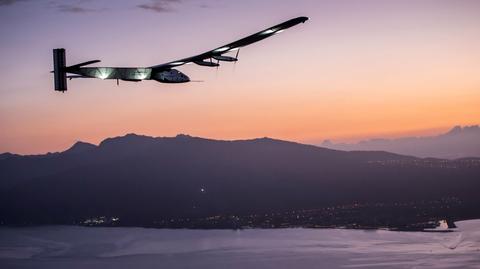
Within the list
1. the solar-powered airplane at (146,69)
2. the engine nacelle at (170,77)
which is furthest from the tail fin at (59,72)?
the engine nacelle at (170,77)

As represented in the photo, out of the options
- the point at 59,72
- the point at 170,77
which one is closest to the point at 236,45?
the point at 170,77

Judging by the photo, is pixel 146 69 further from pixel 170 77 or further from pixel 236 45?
pixel 236 45

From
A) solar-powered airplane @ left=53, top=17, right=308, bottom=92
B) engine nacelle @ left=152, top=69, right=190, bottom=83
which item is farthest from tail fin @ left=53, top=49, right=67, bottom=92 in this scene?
engine nacelle @ left=152, top=69, right=190, bottom=83

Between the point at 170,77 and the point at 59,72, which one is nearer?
the point at 59,72

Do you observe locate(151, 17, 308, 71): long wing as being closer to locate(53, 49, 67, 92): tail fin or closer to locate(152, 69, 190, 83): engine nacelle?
locate(152, 69, 190, 83): engine nacelle

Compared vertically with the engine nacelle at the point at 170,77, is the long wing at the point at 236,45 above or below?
above

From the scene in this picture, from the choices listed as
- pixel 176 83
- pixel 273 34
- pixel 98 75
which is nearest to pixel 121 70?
pixel 98 75

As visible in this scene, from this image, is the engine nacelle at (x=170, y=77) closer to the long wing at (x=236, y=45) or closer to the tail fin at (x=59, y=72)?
the long wing at (x=236, y=45)
